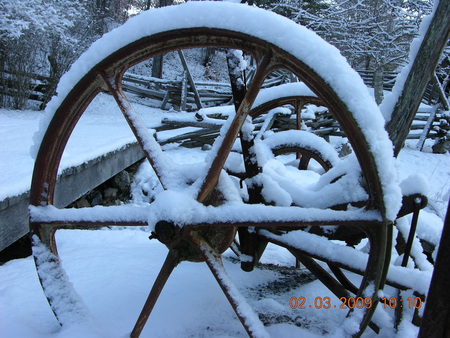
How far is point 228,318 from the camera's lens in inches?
66.4

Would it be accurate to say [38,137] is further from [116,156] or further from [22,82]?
[22,82]

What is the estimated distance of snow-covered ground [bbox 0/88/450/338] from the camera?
1571mm

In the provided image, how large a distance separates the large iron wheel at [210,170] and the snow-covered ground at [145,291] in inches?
8.7

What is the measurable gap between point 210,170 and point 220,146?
0.10 meters

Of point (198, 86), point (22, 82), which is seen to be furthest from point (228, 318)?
point (198, 86)

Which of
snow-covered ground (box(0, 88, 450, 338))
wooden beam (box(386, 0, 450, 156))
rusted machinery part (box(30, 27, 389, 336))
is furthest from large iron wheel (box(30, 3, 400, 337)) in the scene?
wooden beam (box(386, 0, 450, 156))

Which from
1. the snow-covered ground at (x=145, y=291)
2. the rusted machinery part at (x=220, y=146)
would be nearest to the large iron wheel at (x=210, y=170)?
the rusted machinery part at (x=220, y=146)

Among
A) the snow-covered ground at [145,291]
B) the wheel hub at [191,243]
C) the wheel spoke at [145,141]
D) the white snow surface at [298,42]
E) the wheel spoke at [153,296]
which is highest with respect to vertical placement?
the white snow surface at [298,42]

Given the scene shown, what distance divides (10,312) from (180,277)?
0.85 metres

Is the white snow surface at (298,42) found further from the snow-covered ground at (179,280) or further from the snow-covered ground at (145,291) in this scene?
the snow-covered ground at (145,291)

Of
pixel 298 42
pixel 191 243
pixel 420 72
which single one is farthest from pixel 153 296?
pixel 420 72

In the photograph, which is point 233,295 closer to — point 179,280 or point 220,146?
point 220,146

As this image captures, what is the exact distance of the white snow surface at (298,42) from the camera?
1.11 metres

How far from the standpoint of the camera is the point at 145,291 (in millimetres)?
1872
